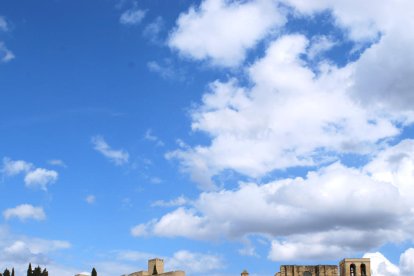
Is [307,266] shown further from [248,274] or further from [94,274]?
[94,274]

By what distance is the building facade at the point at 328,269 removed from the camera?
8081 cm

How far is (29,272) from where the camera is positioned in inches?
3531

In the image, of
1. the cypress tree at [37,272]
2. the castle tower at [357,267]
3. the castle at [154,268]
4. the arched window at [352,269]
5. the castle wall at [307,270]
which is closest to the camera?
the castle wall at [307,270]

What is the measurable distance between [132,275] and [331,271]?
3050 cm

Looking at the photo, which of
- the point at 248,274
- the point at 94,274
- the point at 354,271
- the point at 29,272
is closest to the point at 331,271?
the point at 354,271

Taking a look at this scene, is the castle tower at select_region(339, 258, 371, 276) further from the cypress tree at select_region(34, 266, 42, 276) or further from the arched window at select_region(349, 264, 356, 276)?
the cypress tree at select_region(34, 266, 42, 276)

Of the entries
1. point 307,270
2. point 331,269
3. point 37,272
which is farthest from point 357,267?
point 37,272

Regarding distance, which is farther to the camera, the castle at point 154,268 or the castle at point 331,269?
the castle at point 154,268

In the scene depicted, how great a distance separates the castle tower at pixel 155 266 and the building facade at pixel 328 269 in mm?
17726

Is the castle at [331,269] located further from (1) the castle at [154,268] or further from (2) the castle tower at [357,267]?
(1) the castle at [154,268]

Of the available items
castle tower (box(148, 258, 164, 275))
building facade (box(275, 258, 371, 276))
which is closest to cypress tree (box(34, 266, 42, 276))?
castle tower (box(148, 258, 164, 275))

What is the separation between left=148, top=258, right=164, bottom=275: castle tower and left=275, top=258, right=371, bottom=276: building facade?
1773 cm

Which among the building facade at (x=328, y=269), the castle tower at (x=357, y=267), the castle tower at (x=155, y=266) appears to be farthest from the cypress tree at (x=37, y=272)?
the castle tower at (x=357, y=267)

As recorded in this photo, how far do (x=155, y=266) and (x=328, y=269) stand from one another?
84.0 feet
